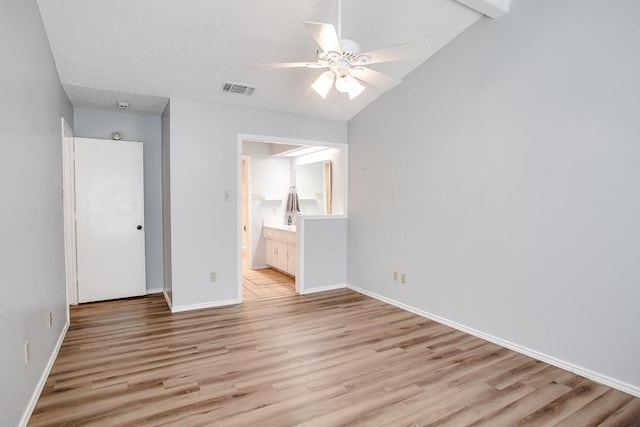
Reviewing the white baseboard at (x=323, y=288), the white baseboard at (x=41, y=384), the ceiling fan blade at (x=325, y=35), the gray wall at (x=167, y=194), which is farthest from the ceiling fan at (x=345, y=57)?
the white baseboard at (x=323, y=288)

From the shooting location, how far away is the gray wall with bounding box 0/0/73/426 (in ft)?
5.91

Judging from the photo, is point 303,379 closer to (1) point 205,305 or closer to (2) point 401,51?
(1) point 205,305

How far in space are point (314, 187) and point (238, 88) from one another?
8.38ft

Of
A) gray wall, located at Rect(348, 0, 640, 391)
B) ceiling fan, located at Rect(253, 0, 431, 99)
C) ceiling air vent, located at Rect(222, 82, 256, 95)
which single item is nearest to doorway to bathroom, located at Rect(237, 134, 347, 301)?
ceiling air vent, located at Rect(222, 82, 256, 95)

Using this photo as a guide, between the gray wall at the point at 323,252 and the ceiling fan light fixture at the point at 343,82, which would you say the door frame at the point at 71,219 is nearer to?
the gray wall at the point at 323,252

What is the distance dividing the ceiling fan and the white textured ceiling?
0.45m

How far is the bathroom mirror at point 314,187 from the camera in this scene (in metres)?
5.63

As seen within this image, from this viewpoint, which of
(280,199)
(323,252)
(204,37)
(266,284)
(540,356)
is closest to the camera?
(540,356)

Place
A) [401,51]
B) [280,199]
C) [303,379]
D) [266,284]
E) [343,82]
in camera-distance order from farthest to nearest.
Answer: [280,199] < [266,284] < [343,82] < [303,379] < [401,51]

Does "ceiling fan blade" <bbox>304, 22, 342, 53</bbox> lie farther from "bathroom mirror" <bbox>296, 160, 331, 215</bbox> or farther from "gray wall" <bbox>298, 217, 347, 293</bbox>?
"bathroom mirror" <bbox>296, 160, 331, 215</bbox>

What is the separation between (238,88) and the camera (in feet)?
12.9

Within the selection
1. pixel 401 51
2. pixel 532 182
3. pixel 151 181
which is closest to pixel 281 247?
pixel 151 181

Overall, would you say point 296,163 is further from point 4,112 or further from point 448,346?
point 4,112

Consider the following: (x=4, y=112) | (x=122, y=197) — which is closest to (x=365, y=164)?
(x=122, y=197)
